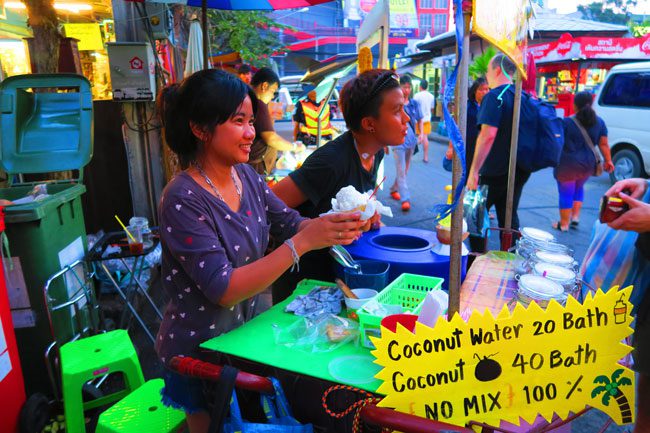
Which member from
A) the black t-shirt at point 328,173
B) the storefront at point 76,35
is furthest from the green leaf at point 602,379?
the storefront at point 76,35

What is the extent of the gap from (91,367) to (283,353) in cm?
143

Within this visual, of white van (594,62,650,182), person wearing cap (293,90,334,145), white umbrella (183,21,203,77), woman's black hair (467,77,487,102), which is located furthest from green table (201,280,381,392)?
white van (594,62,650,182)

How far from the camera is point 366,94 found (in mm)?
2461

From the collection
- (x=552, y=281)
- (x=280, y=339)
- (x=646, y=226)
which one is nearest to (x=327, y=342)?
(x=280, y=339)

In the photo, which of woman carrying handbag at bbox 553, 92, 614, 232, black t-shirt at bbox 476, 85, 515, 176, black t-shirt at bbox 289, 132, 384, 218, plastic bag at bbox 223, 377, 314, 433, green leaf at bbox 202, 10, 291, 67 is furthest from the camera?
green leaf at bbox 202, 10, 291, 67

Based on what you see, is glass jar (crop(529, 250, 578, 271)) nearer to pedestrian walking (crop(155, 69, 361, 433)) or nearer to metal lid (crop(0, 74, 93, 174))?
pedestrian walking (crop(155, 69, 361, 433))

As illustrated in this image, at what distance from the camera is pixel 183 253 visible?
1.45 meters

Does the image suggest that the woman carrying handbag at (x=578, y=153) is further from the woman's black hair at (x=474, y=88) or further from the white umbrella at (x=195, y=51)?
the white umbrella at (x=195, y=51)

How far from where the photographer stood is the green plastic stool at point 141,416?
2.08 metres

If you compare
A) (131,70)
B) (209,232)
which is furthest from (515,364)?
(131,70)

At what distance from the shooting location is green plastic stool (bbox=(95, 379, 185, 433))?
81.8 inches

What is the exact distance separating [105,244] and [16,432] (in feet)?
4.37

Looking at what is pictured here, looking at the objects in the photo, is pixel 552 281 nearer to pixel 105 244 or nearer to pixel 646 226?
pixel 646 226

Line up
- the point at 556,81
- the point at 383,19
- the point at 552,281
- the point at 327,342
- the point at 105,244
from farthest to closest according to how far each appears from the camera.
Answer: the point at 556,81 < the point at 383,19 < the point at 105,244 < the point at 552,281 < the point at 327,342
